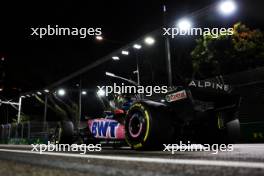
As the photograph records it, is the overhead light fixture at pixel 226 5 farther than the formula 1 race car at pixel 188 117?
Yes

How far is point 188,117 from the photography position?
435 cm

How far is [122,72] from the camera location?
32.3m

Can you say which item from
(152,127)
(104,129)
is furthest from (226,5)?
(152,127)

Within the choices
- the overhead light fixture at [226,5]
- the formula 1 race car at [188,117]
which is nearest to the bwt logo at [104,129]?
the formula 1 race car at [188,117]

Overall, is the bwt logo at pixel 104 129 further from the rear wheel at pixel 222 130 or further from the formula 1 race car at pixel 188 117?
the rear wheel at pixel 222 130

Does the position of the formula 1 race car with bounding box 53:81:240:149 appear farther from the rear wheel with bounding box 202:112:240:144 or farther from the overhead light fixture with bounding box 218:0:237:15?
the overhead light fixture with bounding box 218:0:237:15

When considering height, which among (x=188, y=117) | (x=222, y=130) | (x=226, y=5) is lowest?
(x=222, y=130)

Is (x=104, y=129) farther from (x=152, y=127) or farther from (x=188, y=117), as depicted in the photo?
(x=188, y=117)

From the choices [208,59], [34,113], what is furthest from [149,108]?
[34,113]

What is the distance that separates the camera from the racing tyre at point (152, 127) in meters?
4.31

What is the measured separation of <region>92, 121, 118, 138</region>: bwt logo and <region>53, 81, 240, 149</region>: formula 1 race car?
1351mm

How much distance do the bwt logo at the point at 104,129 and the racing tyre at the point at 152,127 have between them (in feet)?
5.08

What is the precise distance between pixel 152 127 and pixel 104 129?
7.43ft

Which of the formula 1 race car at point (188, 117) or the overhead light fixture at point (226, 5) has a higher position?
the overhead light fixture at point (226, 5)
